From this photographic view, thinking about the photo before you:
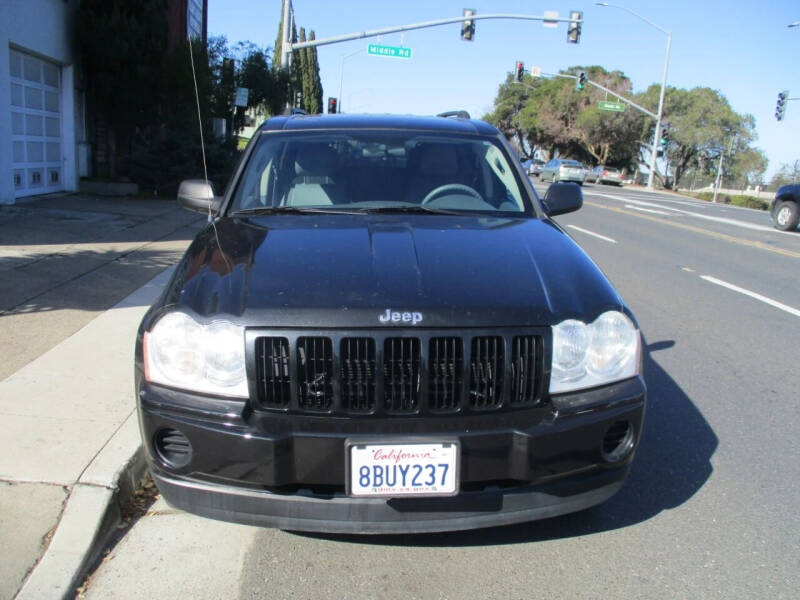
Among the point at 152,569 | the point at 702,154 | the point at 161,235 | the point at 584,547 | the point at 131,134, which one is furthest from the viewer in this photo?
the point at 702,154

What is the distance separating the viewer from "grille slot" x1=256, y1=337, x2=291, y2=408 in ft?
8.66

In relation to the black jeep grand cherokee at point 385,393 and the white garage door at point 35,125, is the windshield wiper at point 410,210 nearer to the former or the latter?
the black jeep grand cherokee at point 385,393

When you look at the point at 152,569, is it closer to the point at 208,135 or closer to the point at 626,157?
the point at 208,135

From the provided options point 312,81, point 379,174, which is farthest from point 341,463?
point 312,81

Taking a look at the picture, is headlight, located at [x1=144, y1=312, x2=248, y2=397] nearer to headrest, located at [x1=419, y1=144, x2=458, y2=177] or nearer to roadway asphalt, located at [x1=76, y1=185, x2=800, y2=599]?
roadway asphalt, located at [x1=76, y1=185, x2=800, y2=599]

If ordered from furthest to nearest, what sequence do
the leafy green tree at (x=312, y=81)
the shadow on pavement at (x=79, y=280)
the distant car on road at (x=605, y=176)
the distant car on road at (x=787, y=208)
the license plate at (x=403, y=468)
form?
the leafy green tree at (x=312, y=81)
the distant car on road at (x=605, y=176)
the distant car on road at (x=787, y=208)
the shadow on pavement at (x=79, y=280)
the license plate at (x=403, y=468)

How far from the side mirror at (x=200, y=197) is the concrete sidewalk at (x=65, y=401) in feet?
3.83

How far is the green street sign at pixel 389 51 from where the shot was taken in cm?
2758

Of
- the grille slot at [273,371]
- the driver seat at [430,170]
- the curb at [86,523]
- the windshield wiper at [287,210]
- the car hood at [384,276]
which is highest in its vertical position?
the driver seat at [430,170]

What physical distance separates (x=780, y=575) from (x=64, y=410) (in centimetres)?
358

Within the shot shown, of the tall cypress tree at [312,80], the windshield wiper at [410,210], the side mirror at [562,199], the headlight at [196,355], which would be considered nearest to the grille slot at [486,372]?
the headlight at [196,355]

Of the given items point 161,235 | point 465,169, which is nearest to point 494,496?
point 465,169

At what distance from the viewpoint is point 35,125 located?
13891mm

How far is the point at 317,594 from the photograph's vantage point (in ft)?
9.03
